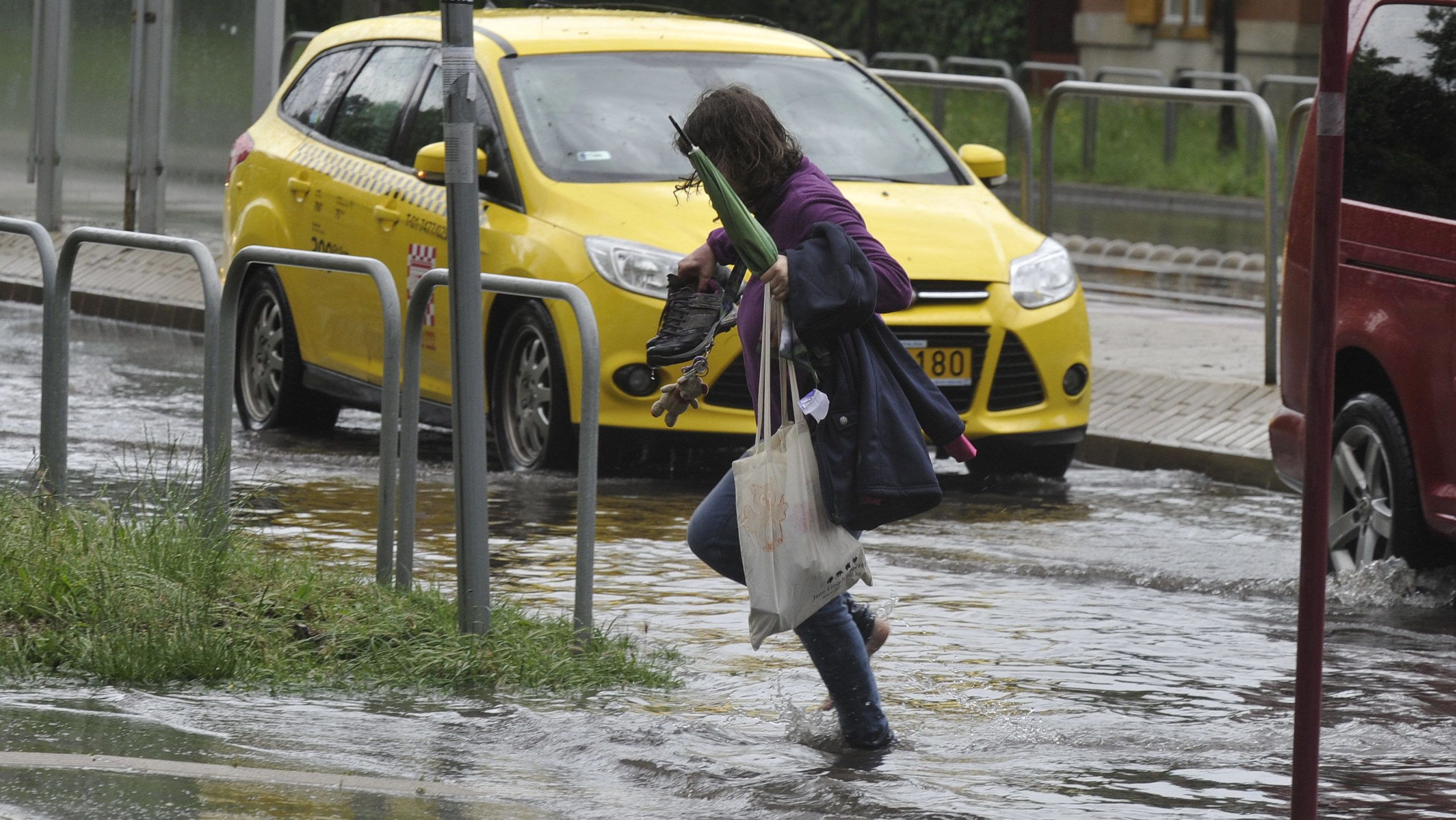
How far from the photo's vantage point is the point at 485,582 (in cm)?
628

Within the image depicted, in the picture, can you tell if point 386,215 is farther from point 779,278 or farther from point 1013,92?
A: point 779,278

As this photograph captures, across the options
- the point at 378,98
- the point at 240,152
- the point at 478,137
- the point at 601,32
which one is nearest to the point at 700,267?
the point at 478,137

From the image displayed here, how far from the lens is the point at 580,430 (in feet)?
21.4

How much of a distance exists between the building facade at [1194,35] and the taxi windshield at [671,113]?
24.7m

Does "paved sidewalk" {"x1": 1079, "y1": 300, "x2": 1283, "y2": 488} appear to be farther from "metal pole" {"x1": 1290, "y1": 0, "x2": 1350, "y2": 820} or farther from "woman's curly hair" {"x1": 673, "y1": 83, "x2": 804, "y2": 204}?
"metal pole" {"x1": 1290, "y1": 0, "x2": 1350, "y2": 820}

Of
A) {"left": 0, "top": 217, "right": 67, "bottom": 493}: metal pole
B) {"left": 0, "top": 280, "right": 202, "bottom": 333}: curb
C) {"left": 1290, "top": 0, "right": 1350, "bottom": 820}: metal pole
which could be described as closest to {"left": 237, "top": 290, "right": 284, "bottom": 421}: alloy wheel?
{"left": 0, "top": 217, "right": 67, "bottom": 493}: metal pole

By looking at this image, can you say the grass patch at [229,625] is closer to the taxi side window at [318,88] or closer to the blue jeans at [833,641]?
the blue jeans at [833,641]

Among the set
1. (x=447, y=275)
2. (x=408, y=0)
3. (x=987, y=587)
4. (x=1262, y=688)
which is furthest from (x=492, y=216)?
(x=408, y=0)

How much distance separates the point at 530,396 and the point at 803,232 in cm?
445

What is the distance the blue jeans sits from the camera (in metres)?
5.65

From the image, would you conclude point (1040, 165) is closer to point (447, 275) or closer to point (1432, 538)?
point (1432, 538)

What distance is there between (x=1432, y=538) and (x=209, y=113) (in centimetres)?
1165

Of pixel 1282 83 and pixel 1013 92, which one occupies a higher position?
pixel 1282 83

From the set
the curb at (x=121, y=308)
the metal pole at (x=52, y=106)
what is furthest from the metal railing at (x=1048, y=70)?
the curb at (x=121, y=308)
